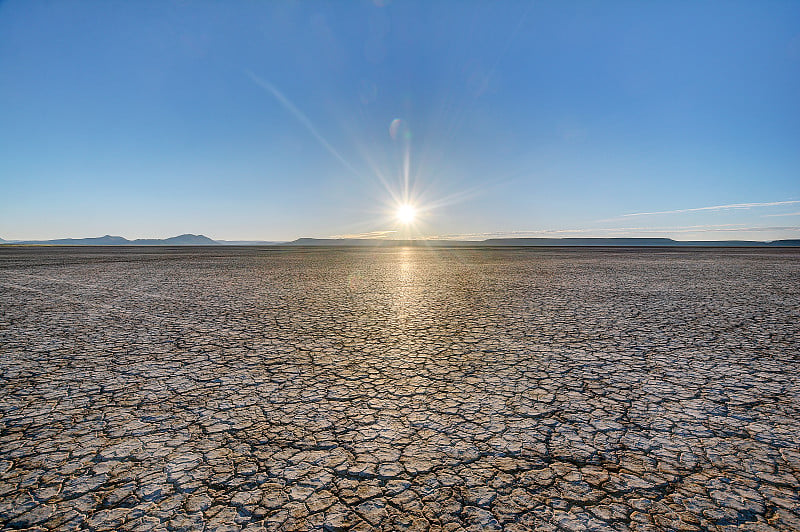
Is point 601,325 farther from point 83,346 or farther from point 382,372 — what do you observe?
point 83,346

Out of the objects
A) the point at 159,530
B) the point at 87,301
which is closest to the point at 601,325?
the point at 159,530

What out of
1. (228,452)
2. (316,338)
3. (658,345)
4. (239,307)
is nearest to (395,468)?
(228,452)

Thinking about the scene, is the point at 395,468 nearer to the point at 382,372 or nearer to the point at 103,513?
the point at 103,513

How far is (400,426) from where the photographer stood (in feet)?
9.96

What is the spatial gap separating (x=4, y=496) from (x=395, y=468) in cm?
206

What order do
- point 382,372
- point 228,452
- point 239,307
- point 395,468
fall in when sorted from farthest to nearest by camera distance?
point 239,307 → point 382,372 → point 228,452 → point 395,468

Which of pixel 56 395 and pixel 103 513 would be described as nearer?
pixel 103 513

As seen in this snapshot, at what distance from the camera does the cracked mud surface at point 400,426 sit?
2109 millimetres

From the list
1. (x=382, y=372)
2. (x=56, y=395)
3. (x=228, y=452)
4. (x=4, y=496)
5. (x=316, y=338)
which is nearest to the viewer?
(x=4, y=496)

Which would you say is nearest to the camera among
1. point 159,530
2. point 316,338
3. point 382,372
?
point 159,530

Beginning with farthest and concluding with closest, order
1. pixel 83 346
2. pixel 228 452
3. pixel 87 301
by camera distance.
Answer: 1. pixel 87 301
2. pixel 83 346
3. pixel 228 452

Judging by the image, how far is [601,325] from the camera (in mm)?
6648

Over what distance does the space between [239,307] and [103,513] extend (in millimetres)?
6702

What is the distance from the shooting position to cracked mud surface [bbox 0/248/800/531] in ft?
6.92
